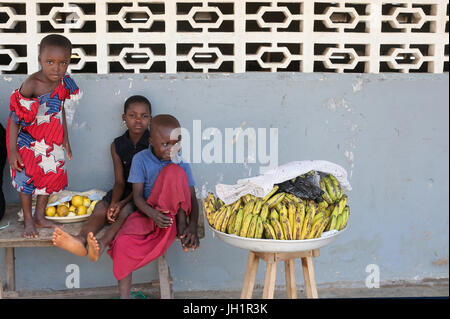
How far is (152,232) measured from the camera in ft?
10.1

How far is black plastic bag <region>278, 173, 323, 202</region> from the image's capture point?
9.07ft

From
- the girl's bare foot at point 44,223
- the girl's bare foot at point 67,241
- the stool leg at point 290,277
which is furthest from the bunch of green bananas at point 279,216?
the girl's bare foot at point 44,223

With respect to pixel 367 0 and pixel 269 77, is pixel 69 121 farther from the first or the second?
pixel 367 0

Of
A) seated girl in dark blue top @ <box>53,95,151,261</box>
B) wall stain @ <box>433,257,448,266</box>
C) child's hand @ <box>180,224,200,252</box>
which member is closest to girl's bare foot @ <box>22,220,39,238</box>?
seated girl in dark blue top @ <box>53,95,151,261</box>

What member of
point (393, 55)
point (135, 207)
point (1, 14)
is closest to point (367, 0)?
point (393, 55)

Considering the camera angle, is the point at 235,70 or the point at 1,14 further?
the point at 1,14

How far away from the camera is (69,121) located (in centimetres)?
366

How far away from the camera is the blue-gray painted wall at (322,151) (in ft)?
12.1

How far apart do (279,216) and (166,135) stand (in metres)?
0.91

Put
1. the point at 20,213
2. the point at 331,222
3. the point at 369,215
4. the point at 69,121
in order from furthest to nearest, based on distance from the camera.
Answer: the point at 369,215 → the point at 69,121 → the point at 20,213 → the point at 331,222

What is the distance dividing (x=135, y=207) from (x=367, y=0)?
236 centimetres

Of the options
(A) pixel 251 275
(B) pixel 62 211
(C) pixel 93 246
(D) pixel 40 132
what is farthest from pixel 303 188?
(D) pixel 40 132

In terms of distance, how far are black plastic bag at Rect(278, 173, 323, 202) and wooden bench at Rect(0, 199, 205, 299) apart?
712mm

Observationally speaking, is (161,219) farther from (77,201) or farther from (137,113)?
(137,113)
